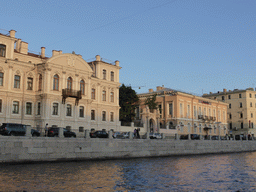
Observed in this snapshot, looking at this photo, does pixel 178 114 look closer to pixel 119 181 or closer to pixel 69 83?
pixel 69 83

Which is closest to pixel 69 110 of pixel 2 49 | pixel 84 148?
pixel 2 49

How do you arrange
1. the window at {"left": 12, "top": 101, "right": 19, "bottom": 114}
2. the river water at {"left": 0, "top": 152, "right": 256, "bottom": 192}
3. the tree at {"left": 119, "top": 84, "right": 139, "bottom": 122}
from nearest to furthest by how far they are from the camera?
the river water at {"left": 0, "top": 152, "right": 256, "bottom": 192} < the window at {"left": 12, "top": 101, "right": 19, "bottom": 114} < the tree at {"left": 119, "top": 84, "right": 139, "bottom": 122}

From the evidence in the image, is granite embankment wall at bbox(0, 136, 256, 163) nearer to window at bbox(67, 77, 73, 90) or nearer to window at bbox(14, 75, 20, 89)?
window at bbox(67, 77, 73, 90)

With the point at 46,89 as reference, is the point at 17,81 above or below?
above

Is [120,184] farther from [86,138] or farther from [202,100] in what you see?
[202,100]

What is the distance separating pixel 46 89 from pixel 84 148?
48.7 ft

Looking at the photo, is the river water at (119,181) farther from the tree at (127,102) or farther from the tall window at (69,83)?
the tree at (127,102)

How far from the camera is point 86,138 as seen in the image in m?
28.2

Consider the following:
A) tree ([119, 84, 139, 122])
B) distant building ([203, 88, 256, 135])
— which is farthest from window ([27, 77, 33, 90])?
A: distant building ([203, 88, 256, 135])

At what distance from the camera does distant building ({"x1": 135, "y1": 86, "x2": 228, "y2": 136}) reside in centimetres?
5550

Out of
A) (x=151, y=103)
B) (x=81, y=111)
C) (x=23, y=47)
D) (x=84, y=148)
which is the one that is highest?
(x=23, y=47)

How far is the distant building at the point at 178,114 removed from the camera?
182 ft

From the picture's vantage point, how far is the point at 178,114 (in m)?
59.3

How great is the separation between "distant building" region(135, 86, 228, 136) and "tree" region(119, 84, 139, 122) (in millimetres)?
2400
